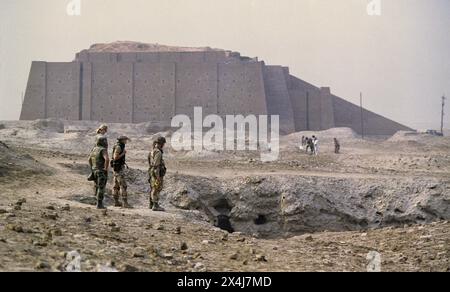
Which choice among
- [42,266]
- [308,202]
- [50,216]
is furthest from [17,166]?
[42,266]

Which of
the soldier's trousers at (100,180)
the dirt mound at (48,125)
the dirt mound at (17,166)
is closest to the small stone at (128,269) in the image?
the soldier's trousers at (100,180)

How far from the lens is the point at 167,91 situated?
1484 inches

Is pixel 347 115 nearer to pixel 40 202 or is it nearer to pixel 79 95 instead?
pixel 79 95

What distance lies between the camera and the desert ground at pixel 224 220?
5.04m

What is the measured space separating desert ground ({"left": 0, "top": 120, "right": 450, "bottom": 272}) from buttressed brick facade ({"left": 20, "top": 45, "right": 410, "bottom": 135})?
17325 millimetres

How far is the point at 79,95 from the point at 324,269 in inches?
1380

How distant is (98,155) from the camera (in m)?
7.89

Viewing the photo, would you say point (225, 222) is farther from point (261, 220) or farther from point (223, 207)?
point (261, 220)

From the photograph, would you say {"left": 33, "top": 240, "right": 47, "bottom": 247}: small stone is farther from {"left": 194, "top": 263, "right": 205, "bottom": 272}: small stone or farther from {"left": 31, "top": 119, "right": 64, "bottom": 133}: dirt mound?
{"left": 31, "top": 119, "right": 64, "bottom": 133}: dirt mound

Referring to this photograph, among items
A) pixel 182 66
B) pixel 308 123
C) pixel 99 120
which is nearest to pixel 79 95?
pixel 99 120

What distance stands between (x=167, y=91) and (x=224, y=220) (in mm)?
26523

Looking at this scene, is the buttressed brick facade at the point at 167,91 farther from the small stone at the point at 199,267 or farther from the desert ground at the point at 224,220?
the small stone at the point at 199,267

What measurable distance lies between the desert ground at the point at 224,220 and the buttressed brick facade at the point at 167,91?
1733 centimetres

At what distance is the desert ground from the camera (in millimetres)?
5043
